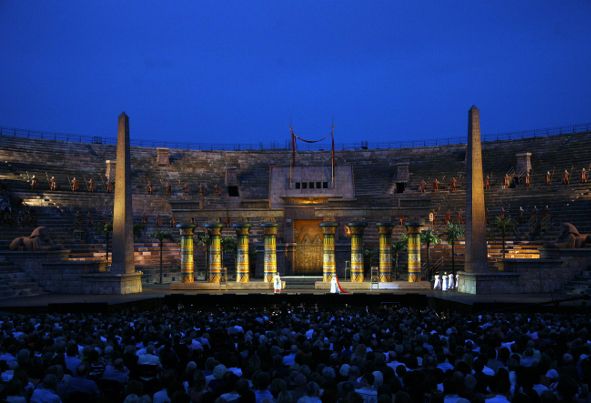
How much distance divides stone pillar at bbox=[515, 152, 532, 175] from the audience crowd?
39.0 meters

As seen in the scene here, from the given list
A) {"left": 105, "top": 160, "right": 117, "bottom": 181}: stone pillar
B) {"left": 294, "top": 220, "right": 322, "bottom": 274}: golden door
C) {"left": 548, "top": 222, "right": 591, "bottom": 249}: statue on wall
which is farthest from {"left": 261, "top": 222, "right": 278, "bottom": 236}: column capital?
{"left": 105, "top": 160, "right": 117, "bottom": 181}: stone pillar

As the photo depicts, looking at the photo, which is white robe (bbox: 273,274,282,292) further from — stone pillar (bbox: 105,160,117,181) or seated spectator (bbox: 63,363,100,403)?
seated spectator (bbox: 63,363,100,403)

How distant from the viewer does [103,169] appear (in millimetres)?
60562

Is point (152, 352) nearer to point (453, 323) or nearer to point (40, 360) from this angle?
point (40, 360)

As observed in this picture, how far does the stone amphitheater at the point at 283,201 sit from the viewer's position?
128 feet

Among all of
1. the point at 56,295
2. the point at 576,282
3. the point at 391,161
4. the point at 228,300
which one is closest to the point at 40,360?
the point at 228,300

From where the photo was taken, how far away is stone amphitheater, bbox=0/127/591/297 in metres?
39.1

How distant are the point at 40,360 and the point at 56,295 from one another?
82.4 ft

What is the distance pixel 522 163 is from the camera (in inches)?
2213

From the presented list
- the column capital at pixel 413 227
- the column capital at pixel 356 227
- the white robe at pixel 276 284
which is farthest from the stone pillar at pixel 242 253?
the column capital at pixel 413 227

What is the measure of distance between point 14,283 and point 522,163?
139 ft

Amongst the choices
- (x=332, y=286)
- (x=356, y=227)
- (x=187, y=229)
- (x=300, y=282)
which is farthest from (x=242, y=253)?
(x=332, y=286)

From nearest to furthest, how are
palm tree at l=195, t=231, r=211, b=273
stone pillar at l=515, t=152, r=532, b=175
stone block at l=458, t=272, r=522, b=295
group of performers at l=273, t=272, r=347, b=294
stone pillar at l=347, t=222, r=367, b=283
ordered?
stone block at l=458, t=272, r=522, b=295 < group of performers at l=273, t=272, r=347, b=294 < stone pillar at l=347, t=222, r=367, b=283 < palm tree at l=195, t=231, r=211, b=273 < stone pillar at l=515, t=152, r=532, b=175

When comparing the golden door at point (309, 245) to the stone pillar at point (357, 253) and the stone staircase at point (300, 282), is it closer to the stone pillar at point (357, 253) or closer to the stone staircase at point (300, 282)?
the stone staircase at point (300, 282)
